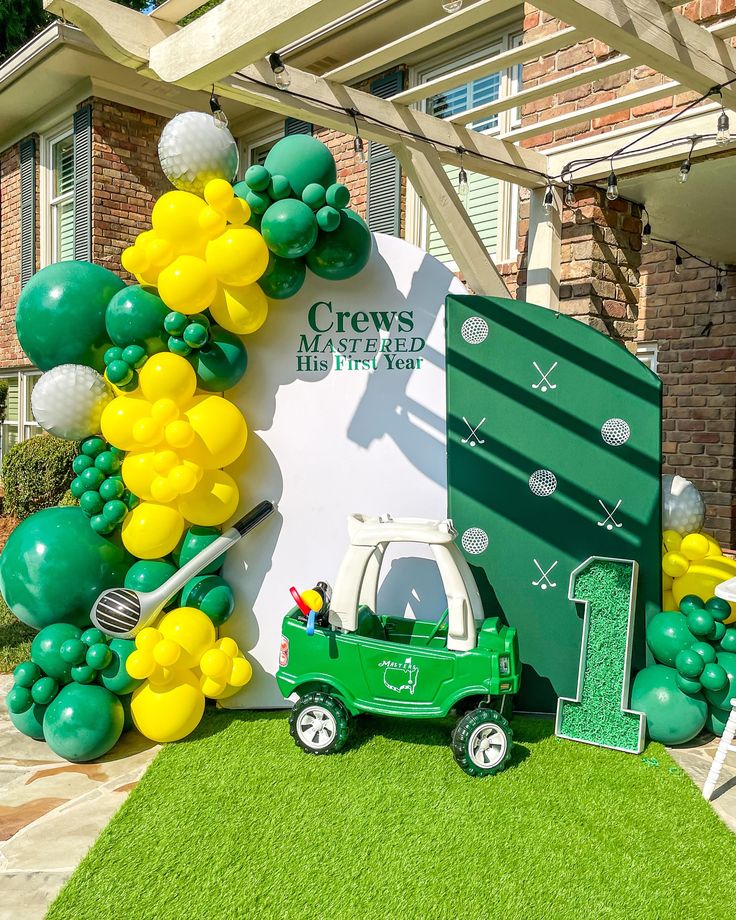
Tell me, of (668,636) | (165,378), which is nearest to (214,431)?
(165,378)

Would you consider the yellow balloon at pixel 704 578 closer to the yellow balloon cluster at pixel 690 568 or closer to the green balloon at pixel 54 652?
the yellow balloon cluster at pixel 690 568

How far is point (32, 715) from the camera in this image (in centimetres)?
367

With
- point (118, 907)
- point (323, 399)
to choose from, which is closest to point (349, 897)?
point (118, 907)

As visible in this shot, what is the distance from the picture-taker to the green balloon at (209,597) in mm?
3758

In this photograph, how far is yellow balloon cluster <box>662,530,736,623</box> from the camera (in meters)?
3.88

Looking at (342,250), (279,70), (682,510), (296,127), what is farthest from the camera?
(296,127)

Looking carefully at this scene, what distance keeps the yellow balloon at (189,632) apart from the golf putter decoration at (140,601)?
8cm

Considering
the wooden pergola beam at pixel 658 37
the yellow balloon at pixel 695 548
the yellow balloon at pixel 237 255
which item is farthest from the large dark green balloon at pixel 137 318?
the yellow balloon at pixel 695 548

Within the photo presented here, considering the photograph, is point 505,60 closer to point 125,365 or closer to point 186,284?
point 186,284

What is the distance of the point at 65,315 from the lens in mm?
3658

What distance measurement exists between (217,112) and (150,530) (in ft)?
6.45

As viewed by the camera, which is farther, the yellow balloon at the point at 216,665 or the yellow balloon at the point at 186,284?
the yellow balloon at the point at 216,665

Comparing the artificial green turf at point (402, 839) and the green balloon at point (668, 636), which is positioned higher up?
the green balloon at point (668, 636)

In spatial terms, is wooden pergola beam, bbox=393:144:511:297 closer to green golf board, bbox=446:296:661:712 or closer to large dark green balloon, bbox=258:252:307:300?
green golf board, bbox=446:296:661:712
